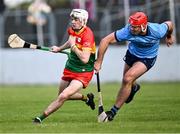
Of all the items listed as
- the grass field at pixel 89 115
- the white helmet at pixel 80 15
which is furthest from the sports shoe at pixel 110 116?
the white helmet at pixel 80 15

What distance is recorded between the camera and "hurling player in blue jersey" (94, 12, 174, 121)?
724 inches

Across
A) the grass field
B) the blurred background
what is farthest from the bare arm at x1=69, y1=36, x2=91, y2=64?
the blurred background

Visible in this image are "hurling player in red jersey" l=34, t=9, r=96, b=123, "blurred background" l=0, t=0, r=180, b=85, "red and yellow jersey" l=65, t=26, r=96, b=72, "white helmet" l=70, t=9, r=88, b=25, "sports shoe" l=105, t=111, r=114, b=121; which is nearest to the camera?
"hurling player in red jersey" l=34, t=9, r=96, b=123

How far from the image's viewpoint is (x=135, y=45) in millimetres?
19297

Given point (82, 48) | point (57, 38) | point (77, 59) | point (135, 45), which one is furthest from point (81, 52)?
point (57, 38)

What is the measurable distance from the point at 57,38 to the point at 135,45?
18941 mm

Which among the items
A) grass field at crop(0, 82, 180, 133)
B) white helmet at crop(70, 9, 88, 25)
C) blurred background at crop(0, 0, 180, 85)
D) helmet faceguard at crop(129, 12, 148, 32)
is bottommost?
blurred background at crop(0, 0, 180, 85)

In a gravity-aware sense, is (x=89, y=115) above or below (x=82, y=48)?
below

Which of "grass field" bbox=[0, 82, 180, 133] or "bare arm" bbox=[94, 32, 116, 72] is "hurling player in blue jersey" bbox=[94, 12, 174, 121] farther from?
"grass field" bbox=[0, 82, 180, 133]

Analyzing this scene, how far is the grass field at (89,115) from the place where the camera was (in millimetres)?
16719

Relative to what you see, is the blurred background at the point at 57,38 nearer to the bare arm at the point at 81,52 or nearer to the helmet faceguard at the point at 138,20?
the helmet faceguard at the point at 138,20

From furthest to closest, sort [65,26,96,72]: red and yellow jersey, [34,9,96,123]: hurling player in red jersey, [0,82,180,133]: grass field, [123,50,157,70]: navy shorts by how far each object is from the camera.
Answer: [123,50,157,70]: navy shorts → [65,26,96,72]: red and yellow jersey → [34,9,96,123]: hurling player in red jersey → [0,82,180,133]: grass field

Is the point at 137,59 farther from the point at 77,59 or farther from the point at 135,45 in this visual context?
the point at 77,59

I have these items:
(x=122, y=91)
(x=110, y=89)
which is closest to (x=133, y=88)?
(x=122, y=91)
